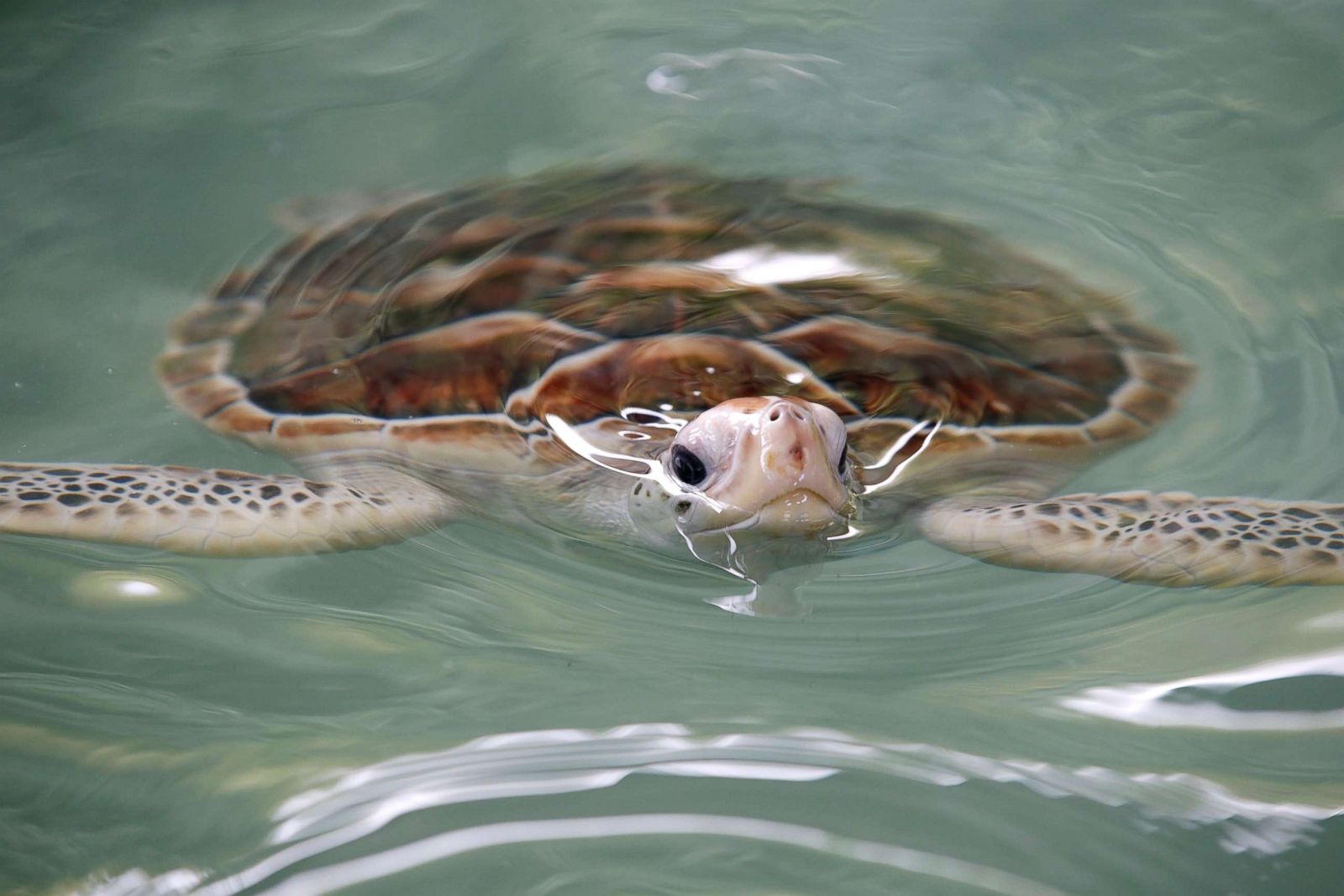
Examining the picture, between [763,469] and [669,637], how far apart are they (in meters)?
0.31

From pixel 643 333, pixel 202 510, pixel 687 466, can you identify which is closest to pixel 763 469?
pixel 687 466

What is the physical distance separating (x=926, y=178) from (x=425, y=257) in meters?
1.34

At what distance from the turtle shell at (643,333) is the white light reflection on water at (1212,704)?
2.09 feet

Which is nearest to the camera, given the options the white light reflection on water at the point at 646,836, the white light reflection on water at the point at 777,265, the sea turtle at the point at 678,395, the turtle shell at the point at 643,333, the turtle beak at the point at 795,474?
the white light reflection on water at the point at 646,836

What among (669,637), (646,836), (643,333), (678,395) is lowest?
(646,836)

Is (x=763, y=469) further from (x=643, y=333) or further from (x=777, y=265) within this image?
(x=777, y=265)

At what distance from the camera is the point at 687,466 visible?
1.98 m

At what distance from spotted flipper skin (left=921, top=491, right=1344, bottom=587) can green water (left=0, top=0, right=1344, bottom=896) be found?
44 millimetres

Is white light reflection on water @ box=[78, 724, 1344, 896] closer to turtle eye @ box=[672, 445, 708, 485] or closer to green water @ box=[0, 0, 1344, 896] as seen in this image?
green water @ box=[0, 0, 1344, 896]

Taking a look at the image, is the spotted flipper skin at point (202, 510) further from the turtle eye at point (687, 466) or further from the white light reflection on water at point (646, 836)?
the white light reflection on water at point (646, 836)

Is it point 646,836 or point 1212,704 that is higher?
point 1212,704

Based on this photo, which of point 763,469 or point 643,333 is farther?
point 643,333

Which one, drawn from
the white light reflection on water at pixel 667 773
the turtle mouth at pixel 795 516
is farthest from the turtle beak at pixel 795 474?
the white light reflection on water at pixel 667 773

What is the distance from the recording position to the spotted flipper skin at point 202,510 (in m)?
1.93
